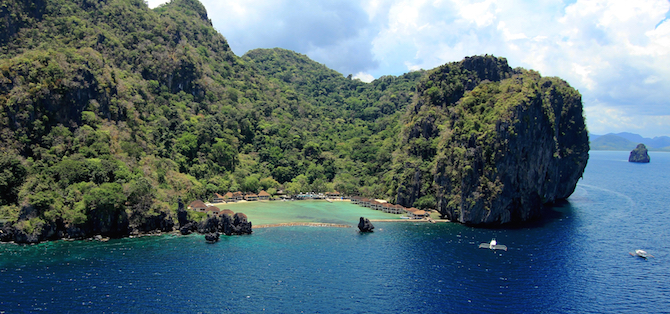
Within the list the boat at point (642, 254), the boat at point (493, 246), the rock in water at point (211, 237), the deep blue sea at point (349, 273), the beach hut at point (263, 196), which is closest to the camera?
the deep blue sea at point (349, 273)

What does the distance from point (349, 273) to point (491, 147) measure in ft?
147

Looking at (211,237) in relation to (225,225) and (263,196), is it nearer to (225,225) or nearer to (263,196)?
(225,225)

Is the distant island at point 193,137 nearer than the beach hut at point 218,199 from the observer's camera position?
Yes

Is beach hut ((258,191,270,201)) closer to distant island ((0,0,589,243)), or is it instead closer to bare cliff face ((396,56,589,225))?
distant island ((0,0,589,243))

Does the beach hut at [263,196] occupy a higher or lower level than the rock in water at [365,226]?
higher

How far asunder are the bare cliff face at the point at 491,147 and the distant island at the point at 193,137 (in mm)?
365

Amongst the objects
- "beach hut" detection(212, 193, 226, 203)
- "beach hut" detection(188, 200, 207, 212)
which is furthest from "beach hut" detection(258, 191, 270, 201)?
"beach hut" detection(188, 200, 207, 212)

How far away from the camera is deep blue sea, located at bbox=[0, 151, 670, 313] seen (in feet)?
158

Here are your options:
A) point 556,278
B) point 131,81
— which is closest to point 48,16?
point 131,81

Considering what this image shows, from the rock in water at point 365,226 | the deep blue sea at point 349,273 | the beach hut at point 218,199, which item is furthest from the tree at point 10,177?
the rock in water at point 365,226

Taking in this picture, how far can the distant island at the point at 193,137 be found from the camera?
78500 mm

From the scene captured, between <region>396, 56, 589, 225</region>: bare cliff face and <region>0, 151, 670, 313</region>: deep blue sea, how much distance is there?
28.4ft

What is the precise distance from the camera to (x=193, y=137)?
389 ft

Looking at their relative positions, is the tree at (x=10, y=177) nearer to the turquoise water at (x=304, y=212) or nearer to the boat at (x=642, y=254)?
the turquoise water at (x=304, y=212)
